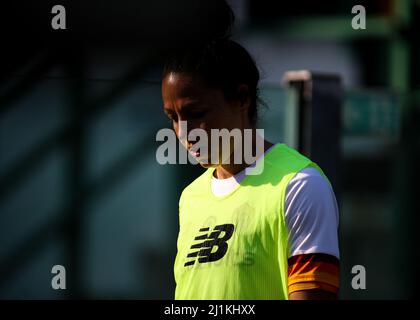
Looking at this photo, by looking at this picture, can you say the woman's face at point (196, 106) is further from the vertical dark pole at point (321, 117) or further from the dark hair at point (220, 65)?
the vertical dark pole at point (321, 117)

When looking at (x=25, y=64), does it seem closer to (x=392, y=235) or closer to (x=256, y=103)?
(x=256, y=103)

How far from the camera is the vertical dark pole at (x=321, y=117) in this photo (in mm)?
3883

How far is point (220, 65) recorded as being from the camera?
7.29 feet

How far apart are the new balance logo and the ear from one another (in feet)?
1.01

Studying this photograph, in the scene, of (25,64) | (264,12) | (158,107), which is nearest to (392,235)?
(158,107)

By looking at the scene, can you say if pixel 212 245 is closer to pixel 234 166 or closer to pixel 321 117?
pixel 234 166

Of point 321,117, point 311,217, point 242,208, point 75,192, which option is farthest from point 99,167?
point 311,217

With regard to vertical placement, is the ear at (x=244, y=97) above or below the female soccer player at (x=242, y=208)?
above

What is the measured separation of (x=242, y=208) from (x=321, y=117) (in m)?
1.85

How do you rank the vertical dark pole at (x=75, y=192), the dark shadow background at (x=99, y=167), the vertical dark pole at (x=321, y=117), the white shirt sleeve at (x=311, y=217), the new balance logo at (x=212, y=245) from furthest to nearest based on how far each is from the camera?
the vertical dark pole at (x=75, y=192) → the dark shadow background at (x=99, y=167) → the vertical dark pole at (x=321, y=117) → the new balance logo at (x=212, y=245) → the white shirt sleeve at (x=311, y=217)

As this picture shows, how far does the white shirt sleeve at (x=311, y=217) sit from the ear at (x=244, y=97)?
0.28 metres

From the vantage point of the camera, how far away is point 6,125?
5.17 metres

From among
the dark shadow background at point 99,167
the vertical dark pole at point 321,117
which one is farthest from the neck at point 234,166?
the dark shadow background at point 99,167

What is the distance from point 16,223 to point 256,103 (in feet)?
10.6
